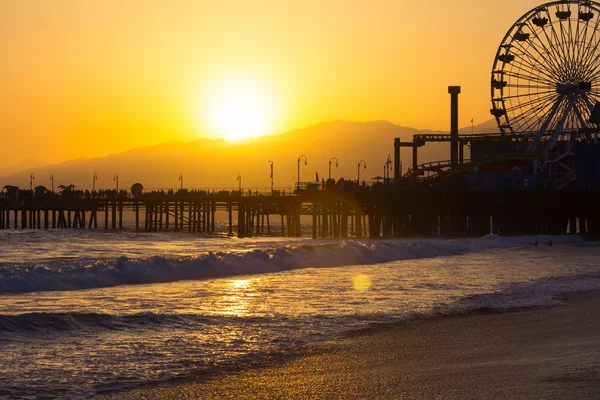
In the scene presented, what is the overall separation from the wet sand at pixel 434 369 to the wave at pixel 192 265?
13.2m

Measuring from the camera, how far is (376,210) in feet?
281

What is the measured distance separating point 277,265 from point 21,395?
25.5 m

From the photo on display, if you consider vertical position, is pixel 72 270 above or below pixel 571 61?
below

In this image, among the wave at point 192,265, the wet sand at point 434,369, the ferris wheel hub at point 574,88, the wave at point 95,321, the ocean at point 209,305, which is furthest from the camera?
the ferris wheel hub at point 574,88

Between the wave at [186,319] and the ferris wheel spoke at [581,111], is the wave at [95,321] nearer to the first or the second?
the wave at [186,319]

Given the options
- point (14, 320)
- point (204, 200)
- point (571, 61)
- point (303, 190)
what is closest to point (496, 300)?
point (14, 320)

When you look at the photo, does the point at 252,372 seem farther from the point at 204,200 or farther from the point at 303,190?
the point at 204,200

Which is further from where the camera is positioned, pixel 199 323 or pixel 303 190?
pixel 303 190

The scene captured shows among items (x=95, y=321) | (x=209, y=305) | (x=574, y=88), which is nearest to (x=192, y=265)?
(x=209, y=305)

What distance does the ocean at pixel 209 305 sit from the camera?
45.5 feet

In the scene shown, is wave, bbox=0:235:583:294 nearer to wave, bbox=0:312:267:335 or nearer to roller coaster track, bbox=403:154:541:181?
wave, bbox=0:312:267:335

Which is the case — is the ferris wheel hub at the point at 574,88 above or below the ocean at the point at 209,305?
above

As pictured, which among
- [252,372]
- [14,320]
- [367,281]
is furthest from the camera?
[367,281]

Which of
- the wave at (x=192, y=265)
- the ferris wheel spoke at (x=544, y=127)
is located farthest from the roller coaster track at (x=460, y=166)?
the wave at (x=192, y=265)
